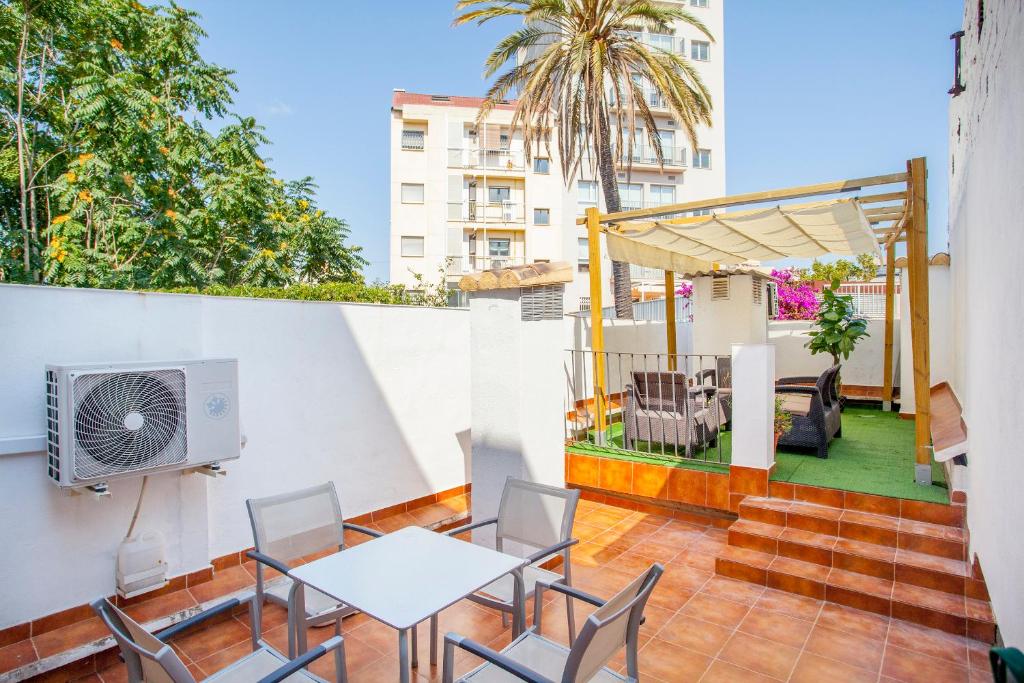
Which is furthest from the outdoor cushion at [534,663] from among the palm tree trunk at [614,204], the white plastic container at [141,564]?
the palm tree trunk at [614,204]

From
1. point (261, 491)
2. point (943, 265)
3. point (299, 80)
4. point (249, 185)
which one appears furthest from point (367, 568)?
point (299, 80)

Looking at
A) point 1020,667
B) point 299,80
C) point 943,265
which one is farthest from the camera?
point 299,80

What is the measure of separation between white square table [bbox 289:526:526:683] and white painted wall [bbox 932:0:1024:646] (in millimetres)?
1883

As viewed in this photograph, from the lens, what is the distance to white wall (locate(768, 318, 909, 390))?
28.7 feet

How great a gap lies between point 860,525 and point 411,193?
23654 mm

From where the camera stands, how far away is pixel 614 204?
1084 cm

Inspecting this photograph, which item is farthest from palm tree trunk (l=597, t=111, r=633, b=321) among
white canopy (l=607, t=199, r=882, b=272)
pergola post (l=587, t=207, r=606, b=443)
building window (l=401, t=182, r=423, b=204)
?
building window (l=401, t=182, r=423, b=204)

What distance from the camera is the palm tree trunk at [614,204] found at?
33.3 feet

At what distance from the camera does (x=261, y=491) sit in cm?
404

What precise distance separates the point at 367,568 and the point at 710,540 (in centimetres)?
333

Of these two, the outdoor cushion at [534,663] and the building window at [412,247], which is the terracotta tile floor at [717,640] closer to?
the outdoor cushion at [534,663]

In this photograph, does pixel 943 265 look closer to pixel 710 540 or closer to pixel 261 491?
pixel 710 540

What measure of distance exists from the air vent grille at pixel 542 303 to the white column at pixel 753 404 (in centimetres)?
164

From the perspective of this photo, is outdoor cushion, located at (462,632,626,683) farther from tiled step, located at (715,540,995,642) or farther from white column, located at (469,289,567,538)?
tiled step, located at (715,540,995,642)
